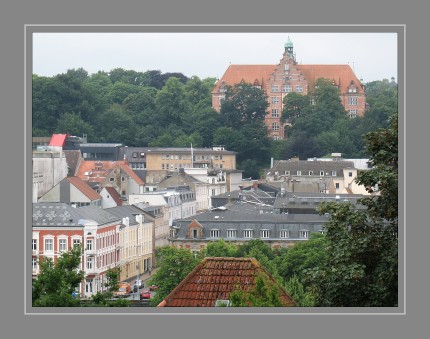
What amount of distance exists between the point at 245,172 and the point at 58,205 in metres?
35.3

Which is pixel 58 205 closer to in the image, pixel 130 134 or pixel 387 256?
pixel 387 256

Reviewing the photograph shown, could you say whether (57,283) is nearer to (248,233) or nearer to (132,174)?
(248,233)

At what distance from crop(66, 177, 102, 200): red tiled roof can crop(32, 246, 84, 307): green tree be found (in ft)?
117

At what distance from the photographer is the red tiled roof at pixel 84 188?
2112 inches

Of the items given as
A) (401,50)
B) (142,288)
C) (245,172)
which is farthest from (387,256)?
(245,172)

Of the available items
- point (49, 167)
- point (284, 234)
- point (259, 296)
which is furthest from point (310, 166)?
point (259, 296)

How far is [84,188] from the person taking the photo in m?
54.5

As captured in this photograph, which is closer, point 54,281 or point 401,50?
point 401,50

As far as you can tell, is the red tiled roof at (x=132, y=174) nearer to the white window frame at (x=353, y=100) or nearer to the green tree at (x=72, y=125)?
the green tree at (x=72, y=125)

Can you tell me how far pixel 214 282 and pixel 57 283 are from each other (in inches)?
58.0

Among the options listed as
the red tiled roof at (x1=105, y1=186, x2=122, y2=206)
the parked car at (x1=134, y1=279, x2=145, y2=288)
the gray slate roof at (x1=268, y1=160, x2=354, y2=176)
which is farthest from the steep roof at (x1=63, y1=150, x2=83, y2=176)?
the parked car at (x1=134, y1=279, x2=145, y2=288)

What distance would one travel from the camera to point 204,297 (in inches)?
658

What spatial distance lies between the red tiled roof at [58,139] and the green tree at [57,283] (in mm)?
51929

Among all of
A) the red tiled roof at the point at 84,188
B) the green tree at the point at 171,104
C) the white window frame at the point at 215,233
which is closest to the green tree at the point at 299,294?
the white window frame at the point at 215,233
